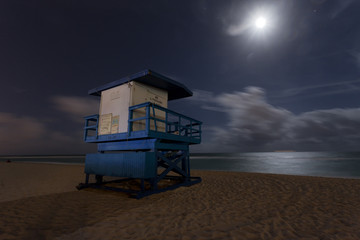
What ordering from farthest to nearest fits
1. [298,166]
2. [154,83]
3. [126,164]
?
[298,166]
[154,83]
[126,164]

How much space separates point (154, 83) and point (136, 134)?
3.28 m

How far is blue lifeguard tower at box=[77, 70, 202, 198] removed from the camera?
7.82 m

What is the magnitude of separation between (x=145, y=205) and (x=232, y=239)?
353 cm

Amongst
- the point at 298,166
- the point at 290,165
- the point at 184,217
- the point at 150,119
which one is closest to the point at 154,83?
the point at 150,119

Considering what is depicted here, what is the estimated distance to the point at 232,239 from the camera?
3934mm

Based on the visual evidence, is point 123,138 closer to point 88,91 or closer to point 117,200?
point 117,200

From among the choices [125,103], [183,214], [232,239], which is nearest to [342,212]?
[232,239]

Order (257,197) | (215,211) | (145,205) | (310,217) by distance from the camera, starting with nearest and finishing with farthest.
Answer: (310,217)
(215,211)
(145,205)
(257,197)

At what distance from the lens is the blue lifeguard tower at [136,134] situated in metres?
7.82

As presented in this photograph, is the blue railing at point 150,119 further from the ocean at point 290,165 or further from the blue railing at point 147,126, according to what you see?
the ocean at point 290,165

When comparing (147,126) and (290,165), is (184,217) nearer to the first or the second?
(147,126)

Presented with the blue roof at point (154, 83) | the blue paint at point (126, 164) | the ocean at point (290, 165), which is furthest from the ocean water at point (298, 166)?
the blue paint at point (126, 164)

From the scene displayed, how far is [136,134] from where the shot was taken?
26.7 ft

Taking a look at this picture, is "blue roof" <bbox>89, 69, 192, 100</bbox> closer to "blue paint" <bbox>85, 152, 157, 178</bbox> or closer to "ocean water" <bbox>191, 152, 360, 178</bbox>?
"blue paint" <bbox>85, 152, 157, 178</bbox>
